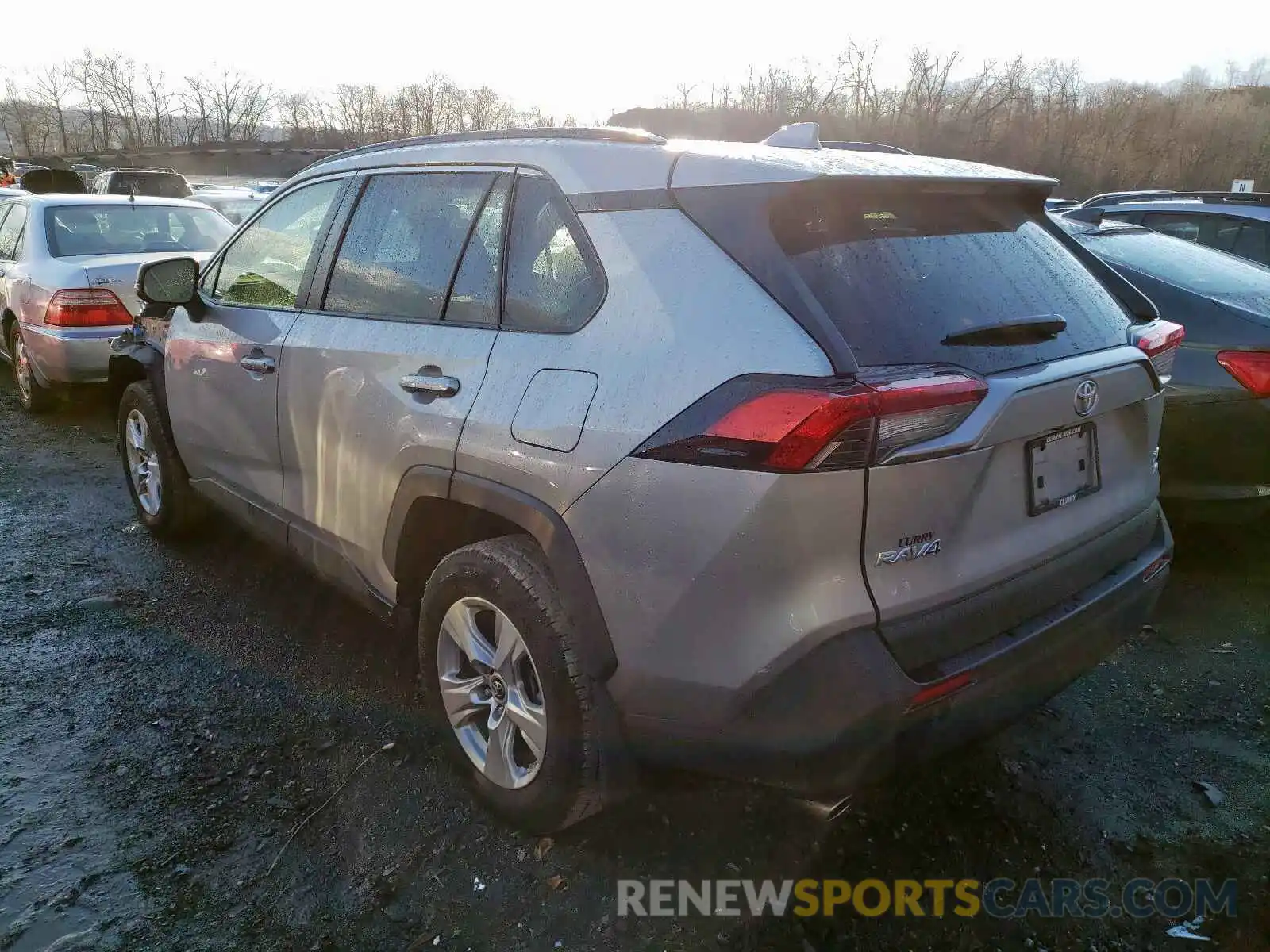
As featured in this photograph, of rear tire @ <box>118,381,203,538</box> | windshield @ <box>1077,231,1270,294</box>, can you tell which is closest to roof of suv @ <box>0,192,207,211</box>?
rear tire @ <box>118,381,203,538</box>

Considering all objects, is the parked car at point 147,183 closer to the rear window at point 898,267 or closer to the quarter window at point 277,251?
A: the quarter window at point 277,251

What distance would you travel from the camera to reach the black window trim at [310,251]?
3107mm

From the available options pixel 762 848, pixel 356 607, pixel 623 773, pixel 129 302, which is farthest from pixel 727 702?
pixel 129 302

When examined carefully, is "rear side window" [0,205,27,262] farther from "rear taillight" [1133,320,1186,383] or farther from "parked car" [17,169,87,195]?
"parked car" [17,169,87,195]

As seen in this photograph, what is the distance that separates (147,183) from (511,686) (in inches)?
752

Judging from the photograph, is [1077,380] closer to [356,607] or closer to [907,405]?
[907,405]

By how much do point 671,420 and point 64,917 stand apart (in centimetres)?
195

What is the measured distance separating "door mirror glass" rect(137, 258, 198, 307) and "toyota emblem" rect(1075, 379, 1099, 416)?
335 centimetres

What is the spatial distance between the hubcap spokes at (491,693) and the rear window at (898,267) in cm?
109

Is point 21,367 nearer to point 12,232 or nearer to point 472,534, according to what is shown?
point 12,232

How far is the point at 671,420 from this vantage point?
6.03 ft

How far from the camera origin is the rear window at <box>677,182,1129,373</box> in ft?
6.10

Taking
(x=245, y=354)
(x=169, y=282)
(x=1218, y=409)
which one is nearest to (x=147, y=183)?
(x=169, y=282)

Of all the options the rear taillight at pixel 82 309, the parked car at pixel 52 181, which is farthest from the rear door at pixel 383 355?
the parked car at pixel 52 181
